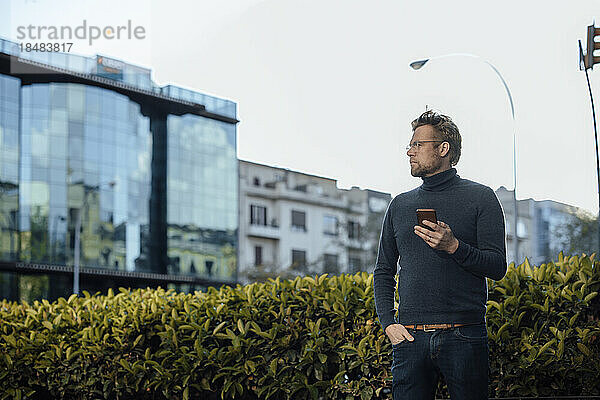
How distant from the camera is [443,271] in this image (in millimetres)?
3705

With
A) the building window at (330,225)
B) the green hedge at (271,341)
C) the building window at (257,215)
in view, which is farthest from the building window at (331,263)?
the green hedge at (271,341)

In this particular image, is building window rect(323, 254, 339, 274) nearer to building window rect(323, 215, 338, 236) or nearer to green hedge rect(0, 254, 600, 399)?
building window rect(323, 215, 338, 236)

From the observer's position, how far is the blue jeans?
11.8 feet

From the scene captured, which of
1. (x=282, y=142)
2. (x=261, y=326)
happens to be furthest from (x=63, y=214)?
(x=261, y=326)

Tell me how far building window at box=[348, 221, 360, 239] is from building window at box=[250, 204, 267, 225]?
26.3 feet

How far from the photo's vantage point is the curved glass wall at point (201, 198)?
2090 inches

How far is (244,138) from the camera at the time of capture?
58.9 metres

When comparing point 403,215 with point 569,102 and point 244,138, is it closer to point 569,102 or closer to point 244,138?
point 569,102

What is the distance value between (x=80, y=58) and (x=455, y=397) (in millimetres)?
48366

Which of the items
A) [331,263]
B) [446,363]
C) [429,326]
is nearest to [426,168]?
[429,326]

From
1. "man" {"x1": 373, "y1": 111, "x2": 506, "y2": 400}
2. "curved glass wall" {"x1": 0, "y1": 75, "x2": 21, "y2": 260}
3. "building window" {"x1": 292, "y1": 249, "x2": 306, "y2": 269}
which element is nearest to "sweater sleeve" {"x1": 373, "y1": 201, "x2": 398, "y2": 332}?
"man" {"x1": 373, "y1": 111, "x2": 506, "y2": 400}

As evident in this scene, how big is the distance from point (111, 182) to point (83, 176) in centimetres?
Result: 171

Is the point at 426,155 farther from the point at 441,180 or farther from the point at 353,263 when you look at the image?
the point at 353,263

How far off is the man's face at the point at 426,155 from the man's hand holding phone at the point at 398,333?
757 mm
